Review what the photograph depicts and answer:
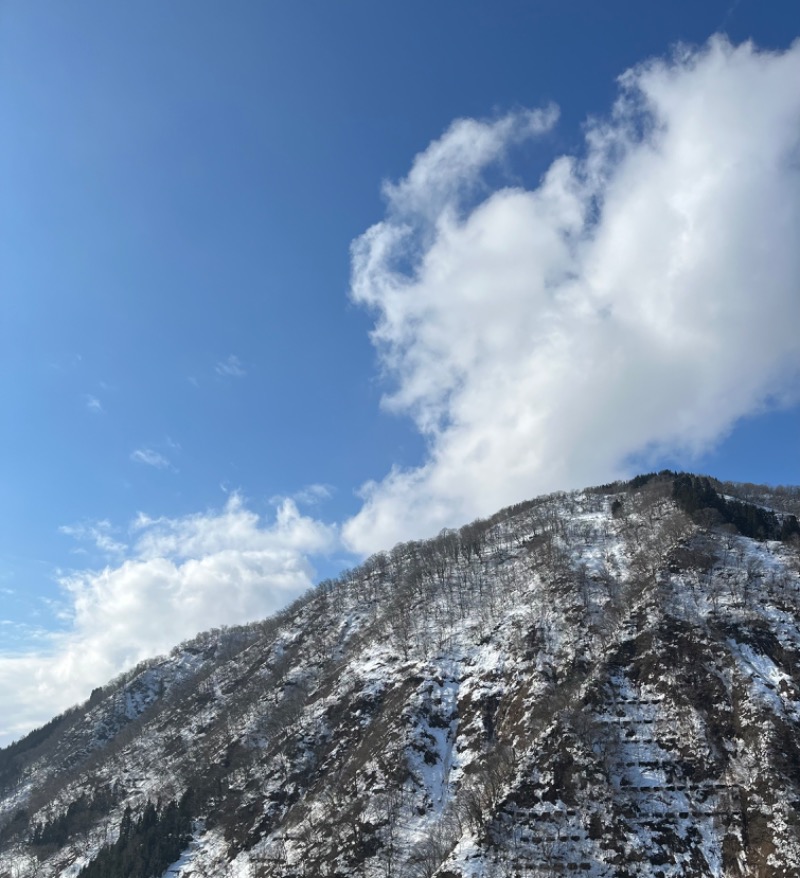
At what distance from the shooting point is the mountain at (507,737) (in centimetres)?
6831

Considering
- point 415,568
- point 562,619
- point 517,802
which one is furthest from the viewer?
point 415,568

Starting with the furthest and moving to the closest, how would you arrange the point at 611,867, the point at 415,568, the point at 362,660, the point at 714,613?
the point at 415,568 → the point at 362,660 → the point at 714,613 → the point at 611,867

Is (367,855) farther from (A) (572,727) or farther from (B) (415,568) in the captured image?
(B) (415,568)

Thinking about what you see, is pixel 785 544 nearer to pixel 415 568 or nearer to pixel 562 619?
pixel 562 619

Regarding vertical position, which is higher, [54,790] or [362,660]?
[362,660]

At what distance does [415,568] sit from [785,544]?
9799 centimetres

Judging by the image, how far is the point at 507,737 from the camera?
88.4 m

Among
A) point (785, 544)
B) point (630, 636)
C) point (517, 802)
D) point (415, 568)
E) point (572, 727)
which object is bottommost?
point (517, 802)

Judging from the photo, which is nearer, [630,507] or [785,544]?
[785,544]

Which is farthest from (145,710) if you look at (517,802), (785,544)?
(785,544)

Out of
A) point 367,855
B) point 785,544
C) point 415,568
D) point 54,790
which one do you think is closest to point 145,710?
point 54,790

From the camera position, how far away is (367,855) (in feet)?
247

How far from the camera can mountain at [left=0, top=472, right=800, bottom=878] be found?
68312 mm

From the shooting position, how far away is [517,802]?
238 ft
